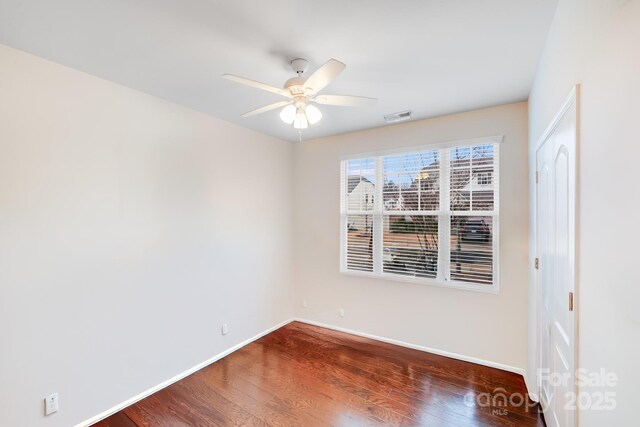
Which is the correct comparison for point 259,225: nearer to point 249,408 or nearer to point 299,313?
point 299,313

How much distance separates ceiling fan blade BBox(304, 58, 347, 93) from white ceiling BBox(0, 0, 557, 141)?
0.29m

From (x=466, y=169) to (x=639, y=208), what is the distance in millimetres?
2472

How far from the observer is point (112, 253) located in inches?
89.0

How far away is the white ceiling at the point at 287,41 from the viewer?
147 cm

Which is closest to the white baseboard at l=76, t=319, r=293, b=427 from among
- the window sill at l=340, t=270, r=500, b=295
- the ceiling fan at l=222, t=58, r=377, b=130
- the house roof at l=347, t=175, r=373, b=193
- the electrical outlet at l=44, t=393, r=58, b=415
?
the electrical outlet at l=44, t=393, r=58, b=415

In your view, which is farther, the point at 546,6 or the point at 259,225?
the point at 259,225

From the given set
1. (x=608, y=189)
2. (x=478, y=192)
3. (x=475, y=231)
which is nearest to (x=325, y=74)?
(x=608, y=189)

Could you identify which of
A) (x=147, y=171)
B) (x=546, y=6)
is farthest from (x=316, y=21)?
(x=147, y=171)

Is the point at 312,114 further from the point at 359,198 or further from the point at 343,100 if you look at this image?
the point at 359,198

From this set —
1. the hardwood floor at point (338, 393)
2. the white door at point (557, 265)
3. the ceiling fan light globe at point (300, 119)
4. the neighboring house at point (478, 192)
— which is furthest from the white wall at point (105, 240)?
the white door at point (557, 265)

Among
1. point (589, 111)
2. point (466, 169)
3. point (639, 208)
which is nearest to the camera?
point (639, 208)

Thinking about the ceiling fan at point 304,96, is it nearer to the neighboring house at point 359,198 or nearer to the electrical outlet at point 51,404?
the neighboring house at point 359,198

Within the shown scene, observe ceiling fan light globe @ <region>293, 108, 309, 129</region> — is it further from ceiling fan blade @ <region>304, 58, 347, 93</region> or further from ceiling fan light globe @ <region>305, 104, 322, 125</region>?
ceiling fan blade @ <region>304, 58, 347, 93</region>

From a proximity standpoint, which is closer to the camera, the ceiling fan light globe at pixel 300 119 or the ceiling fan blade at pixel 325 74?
the ceiling fan blade at pixel 325 74
